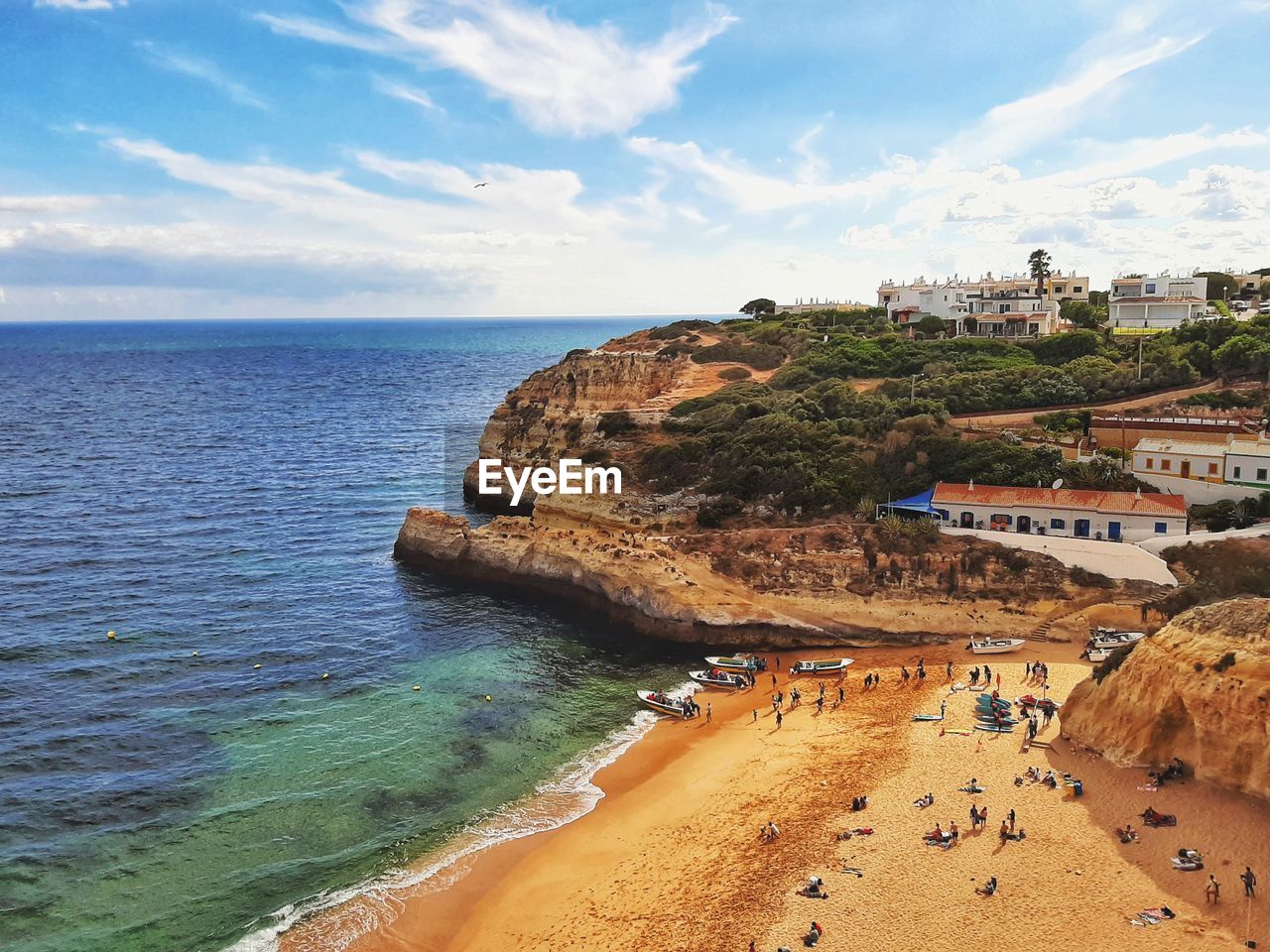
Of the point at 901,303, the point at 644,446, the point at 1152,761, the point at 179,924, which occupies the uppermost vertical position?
the point at 901,303

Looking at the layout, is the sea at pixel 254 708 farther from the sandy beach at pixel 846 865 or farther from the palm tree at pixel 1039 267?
the palm tree at pixel 1039 267

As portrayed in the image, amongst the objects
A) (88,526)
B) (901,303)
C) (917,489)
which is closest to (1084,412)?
(917,489)

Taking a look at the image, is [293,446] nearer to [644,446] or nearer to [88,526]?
[88,526]

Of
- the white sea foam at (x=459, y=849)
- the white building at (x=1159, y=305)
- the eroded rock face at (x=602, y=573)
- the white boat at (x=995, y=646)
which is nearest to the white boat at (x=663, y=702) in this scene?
the white sea foam at (x=459, y=849)

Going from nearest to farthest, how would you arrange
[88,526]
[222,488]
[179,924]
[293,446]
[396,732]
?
1. [179,924]
2. [396,732]
3. [88,526]
4. [222,488]
5. [293,446]

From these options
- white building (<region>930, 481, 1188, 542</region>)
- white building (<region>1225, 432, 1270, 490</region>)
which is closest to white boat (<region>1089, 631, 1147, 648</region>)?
white building (<region>930, 481, 1188, 542</region>)

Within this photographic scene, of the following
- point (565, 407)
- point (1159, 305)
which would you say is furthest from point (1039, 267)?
point (565, 407)
